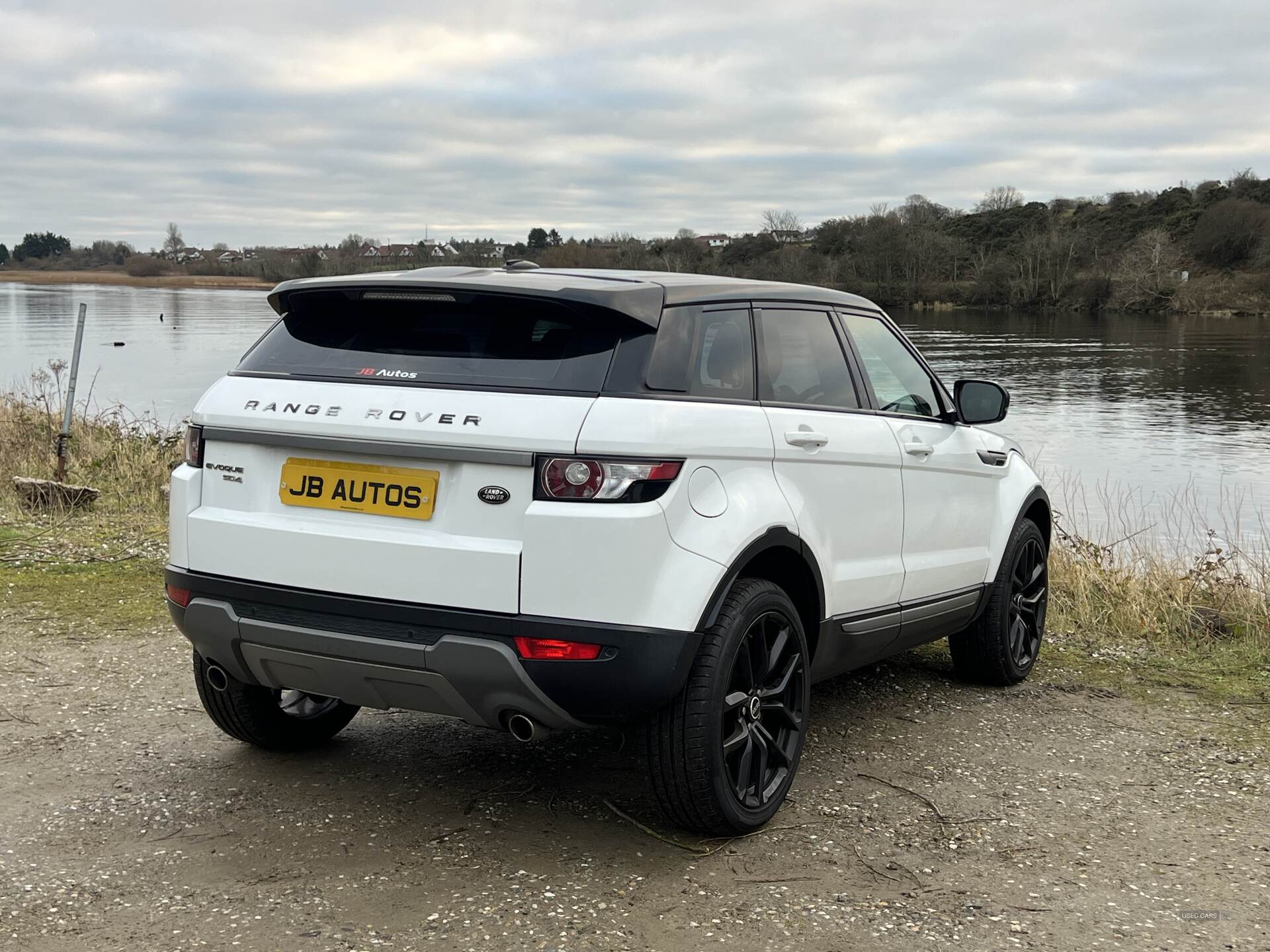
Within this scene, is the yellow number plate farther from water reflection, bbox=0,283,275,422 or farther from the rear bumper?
water reflection, bbox=0,283,275,422

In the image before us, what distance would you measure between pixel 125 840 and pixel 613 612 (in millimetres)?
1736

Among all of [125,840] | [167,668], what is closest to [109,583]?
[167,668]

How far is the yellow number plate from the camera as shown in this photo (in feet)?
11.2

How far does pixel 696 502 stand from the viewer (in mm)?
3432

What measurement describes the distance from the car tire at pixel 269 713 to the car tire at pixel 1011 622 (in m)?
2.79

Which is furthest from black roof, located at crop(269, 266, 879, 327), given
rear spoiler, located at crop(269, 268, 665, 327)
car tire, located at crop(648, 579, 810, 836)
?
car tire, located at crop(648, 579, 810, 836)

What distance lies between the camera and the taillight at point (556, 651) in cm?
330

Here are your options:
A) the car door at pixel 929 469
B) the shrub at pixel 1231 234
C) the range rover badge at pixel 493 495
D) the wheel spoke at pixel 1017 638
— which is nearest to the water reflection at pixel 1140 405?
the wheel spoke at pixel 1017 638

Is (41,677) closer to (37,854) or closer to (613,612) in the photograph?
(37,854)

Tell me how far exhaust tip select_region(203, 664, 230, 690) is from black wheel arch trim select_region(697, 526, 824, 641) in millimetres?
1614

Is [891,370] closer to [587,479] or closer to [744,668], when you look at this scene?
[744,668]

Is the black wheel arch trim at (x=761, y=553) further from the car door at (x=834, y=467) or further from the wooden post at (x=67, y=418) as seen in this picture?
the wooden post at (x=67, y=418)

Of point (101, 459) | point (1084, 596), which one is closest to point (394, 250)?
point (101, 459)

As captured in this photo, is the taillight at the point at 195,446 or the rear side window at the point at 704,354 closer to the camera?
the rear side window at the point at 704,354
